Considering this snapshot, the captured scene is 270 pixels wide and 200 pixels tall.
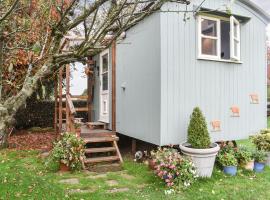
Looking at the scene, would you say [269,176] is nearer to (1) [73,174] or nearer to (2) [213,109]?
(2) [213,109]

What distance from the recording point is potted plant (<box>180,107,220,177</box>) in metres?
5.82

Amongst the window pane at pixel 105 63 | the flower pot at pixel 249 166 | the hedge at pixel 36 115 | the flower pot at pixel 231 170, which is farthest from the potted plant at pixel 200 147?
the hedge at pixel 36 115

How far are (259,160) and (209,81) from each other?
2.18 m

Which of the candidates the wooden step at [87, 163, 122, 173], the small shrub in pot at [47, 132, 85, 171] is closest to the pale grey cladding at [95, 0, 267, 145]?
the wooden step at [87, 163, 122, 173]

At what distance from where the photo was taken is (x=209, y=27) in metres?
7.18

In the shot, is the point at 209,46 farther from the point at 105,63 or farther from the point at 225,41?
the point at 105,63

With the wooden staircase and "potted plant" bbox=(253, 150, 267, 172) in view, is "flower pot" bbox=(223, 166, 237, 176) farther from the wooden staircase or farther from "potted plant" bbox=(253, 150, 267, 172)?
the wooden staircase

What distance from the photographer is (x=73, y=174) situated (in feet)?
20.3

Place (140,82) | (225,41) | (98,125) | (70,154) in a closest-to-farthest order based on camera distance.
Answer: (70,154) < (140,82) < (225,41) < (98,125)

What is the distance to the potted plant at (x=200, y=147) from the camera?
5820mm

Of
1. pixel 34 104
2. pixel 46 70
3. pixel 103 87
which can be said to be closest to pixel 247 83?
pixel 103 87

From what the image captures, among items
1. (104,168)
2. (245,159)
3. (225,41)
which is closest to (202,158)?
(245,159)

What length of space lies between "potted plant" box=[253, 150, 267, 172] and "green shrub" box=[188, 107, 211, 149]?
1532 millimetres

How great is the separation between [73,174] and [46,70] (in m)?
3.25
